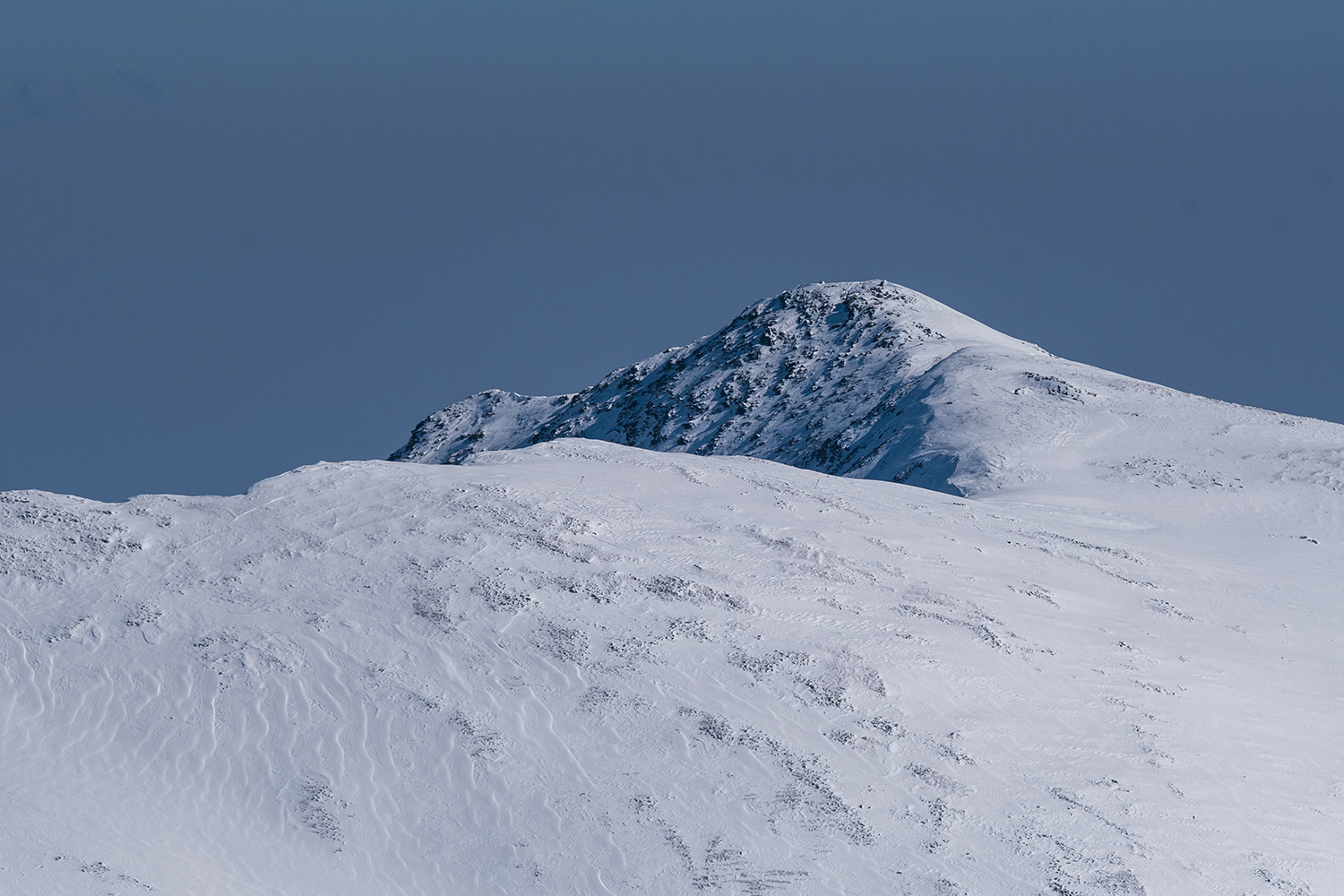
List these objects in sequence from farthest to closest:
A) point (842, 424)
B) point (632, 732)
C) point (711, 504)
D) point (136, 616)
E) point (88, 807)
Result: point (842, 424)
point (711, 504)
point (136, 616)
point (632, 732)
point (88, 807)

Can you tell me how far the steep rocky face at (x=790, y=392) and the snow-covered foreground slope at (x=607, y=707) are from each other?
3245 cm

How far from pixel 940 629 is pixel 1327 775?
907 centimetres

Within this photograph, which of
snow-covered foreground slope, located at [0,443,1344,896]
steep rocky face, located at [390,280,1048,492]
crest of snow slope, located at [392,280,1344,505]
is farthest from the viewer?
steep rocky face, located at [390,280,1048,492]

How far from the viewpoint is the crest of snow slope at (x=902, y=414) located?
57.1 metres

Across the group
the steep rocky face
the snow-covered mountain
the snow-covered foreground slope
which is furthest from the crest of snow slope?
the snow-covered foreground slope

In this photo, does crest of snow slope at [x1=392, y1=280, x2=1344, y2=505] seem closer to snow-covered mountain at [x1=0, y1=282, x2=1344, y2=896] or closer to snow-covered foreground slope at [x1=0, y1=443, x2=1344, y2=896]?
snow-covered mountain at [x1=0, y1=282, x2=1344, y2=896]

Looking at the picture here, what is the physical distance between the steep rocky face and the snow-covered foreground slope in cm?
3245

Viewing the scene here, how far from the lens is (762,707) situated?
2753 centimetres

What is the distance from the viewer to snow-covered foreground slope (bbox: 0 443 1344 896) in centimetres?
2391

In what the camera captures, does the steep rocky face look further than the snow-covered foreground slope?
Yes

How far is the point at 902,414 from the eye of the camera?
71875mm

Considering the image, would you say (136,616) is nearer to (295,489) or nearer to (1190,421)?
(295,489)

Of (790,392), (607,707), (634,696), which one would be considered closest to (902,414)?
(790,392)

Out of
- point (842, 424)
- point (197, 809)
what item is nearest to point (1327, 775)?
point (197, 809)
